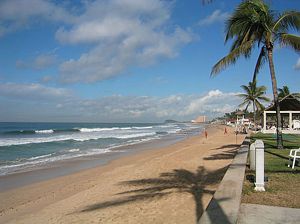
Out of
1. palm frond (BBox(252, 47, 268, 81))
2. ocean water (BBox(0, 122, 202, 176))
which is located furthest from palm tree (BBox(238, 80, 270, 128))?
palm frond (BBox(252, 47, 268, 81))

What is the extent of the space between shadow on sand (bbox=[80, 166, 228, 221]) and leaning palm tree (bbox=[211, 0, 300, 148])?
17.0 ft

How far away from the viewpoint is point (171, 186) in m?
9.16

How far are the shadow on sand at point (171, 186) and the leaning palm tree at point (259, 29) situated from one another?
204 inches

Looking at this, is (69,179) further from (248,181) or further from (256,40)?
(256,40)

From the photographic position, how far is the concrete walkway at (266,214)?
4730 millimetres

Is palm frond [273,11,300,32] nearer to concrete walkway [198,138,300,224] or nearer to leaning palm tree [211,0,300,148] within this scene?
leaning palm tree [211,0,300,148]

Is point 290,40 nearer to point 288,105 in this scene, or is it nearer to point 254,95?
point 288,105

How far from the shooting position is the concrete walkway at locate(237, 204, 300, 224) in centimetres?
473

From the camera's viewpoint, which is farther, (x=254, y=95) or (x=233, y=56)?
(x=254, y=95)

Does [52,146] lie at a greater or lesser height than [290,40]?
lesser

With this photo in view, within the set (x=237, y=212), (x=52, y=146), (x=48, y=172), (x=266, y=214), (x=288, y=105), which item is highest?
(x=288, y=105)

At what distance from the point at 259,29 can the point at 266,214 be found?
36.5 feet

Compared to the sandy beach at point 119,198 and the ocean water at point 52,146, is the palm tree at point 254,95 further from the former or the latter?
the sandy beach at point 119,198

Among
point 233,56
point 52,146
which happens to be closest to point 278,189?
point 233,56
